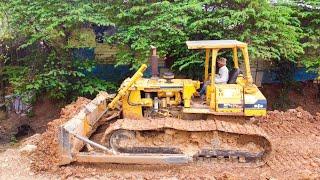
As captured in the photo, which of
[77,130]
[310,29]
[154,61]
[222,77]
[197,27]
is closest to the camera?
[77,130]

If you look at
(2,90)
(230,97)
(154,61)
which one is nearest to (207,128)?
(230,97)

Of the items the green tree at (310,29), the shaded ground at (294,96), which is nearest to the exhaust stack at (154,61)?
the green tree at (310,29)

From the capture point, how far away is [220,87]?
9.84 metres

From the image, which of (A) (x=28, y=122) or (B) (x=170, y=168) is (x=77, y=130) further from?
(A) (x=28, y=122)

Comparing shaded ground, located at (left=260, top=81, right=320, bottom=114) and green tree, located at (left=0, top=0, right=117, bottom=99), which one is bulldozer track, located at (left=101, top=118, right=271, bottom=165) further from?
shaded ground, located at (left=260, top=81, right=320, bottom=114)

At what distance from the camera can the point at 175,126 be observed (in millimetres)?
9188

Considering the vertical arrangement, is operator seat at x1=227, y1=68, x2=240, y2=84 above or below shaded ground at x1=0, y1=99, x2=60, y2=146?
above

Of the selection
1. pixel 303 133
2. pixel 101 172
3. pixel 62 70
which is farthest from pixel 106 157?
pixel 62 70

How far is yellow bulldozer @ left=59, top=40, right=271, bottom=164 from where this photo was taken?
9.02m

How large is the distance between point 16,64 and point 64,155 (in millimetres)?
8795

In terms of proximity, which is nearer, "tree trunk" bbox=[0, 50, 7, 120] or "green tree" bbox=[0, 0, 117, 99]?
"green tree" bbox=[0, 0, 117, 99]

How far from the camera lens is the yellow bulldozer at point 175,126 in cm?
902

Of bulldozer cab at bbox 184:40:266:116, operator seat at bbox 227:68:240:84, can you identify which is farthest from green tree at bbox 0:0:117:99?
bulldozer cab at bbox 184:40:266:116

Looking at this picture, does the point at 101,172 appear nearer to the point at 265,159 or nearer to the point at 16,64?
the point at 265,159
